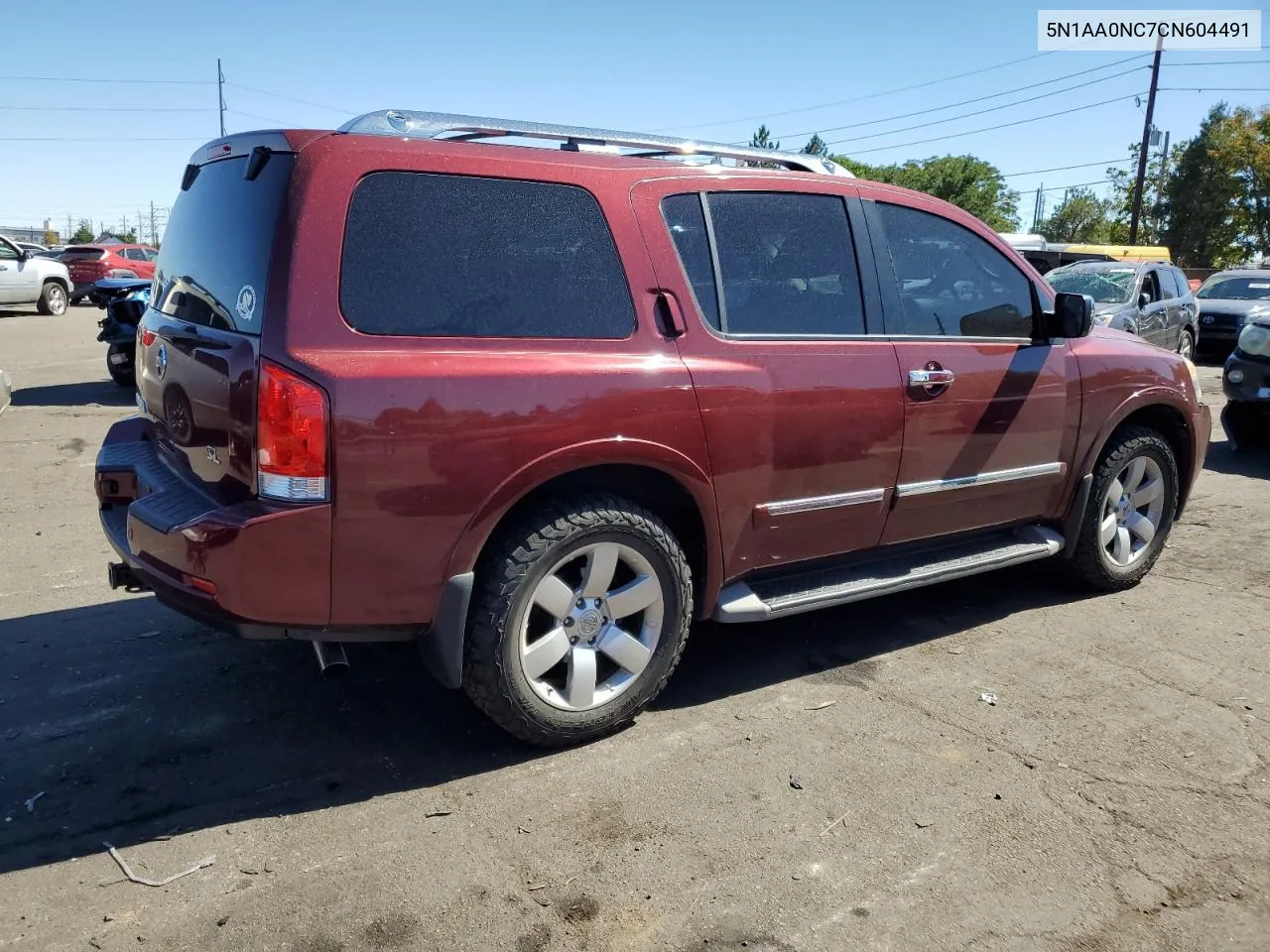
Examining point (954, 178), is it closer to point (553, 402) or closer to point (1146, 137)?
point (1146, 137)

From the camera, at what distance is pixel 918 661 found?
4297 mm

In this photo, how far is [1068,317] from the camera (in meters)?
4.60

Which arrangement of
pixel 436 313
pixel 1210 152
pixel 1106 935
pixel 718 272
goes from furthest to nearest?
pixel 1210 152 → pixel 718 272 → pixel 436 313 → pixel 1106 935

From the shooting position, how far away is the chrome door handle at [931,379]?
4.08 m

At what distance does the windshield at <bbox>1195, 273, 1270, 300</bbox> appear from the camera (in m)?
18.0

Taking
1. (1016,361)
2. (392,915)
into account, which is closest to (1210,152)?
(1016,361)

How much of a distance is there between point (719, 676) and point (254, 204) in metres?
2.43

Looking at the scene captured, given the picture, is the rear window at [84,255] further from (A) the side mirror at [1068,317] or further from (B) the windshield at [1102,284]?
(A) the side mirror at [1068,317]

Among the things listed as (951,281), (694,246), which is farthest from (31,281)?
(951,281)

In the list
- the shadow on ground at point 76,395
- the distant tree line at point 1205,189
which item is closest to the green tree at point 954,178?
the distant tree line at point 1205,189

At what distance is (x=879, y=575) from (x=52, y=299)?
21.6 meters

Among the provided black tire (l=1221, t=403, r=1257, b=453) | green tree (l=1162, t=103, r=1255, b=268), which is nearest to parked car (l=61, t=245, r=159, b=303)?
black tire (l=1221, t=403, r=1257, b=453)

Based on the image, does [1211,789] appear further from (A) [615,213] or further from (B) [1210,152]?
(B) [1210,152]

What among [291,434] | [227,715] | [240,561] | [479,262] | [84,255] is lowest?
[227,715]
